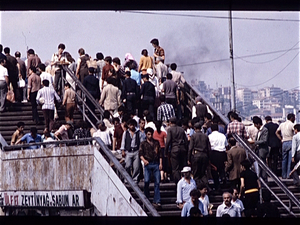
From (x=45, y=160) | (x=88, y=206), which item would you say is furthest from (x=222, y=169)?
(x=45, y=160)

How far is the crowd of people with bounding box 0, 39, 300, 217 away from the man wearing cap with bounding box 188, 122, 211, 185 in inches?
0.7

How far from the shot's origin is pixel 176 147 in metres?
17.2

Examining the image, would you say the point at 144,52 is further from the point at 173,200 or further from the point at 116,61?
the point at 173,200

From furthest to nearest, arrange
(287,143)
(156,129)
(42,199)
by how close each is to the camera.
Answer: (287,143) < (42,199) < (156,129)

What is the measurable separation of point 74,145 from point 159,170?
270 centimetres

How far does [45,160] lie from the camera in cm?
A: 1908

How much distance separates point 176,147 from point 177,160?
0.24 m

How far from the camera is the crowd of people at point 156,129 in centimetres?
1653

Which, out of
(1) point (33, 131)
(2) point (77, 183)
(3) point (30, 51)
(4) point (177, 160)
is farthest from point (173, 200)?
(3) point (30, 51)

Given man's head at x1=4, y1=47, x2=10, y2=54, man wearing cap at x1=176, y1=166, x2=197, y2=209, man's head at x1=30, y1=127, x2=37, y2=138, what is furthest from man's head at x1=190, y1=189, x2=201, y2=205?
man's head at x1=4, y1=47, x2=10, y2=54

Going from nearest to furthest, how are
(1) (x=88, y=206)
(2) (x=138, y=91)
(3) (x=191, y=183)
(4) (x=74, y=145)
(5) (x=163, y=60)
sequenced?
(3) (x=191, y=183) < (1) (x=88, y=206) < (4) (x=74, y=145) < (2) (x=138, y=91) < (5) (x=163, y=60)

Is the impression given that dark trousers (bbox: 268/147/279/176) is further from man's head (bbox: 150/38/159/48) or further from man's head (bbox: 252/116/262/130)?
man's head (bbox: 150/38/159/48)
